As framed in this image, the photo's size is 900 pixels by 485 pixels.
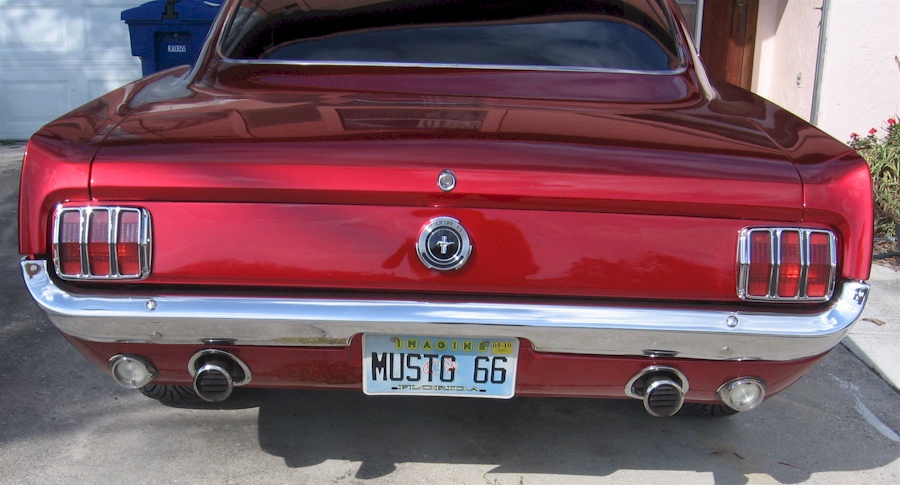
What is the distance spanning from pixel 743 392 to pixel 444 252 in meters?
0.94

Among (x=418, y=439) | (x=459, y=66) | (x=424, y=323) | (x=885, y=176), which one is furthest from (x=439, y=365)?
(x=885, y=176)

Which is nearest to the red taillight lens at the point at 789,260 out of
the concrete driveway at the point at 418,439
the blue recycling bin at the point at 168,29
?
the concrete driveway at the point at 418,439

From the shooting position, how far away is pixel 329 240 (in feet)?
7.38

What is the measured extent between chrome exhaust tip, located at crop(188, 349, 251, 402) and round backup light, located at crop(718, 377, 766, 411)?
1308 millimetres

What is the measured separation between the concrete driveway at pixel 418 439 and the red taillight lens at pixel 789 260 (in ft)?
3.08

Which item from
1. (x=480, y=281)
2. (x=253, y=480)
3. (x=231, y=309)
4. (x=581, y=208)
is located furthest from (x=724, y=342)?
(x=253, y=480)

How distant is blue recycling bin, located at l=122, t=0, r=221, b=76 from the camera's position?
6242 millimetres

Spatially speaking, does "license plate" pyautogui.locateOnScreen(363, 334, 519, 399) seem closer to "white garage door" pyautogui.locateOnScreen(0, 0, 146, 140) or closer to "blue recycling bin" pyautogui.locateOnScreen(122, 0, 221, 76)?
"blue recycling bin" pyautogui.locateOnScreen(122, 0, 221, 76)

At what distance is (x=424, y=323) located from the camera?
2238 millimetres

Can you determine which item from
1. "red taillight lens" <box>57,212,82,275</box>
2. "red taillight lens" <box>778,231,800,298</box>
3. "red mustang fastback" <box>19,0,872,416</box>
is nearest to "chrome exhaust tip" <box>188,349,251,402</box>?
"red mustang fastback" <box>19,0,872,416</box>

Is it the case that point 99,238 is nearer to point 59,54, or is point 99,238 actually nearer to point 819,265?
point 819,265

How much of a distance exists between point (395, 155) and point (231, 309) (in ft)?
1.86

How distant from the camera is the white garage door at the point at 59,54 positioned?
7832 mm

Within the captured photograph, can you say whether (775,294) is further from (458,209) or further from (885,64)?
(885,64)
